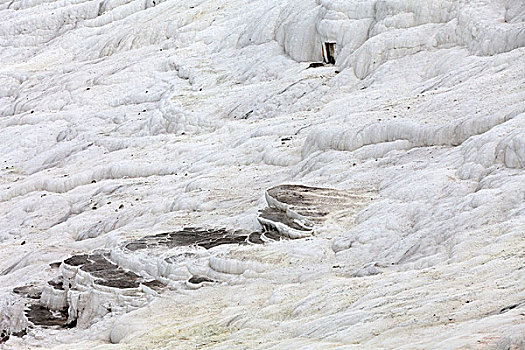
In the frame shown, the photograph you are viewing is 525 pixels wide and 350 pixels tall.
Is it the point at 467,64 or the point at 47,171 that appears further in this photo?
the point at 47,171

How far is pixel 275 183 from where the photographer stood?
2181 centimetres

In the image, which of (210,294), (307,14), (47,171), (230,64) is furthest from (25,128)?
(210,294)

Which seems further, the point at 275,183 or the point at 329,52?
the point at 329,52

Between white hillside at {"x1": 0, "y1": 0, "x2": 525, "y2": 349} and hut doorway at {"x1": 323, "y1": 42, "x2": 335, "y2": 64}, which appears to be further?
hut doorway at {"x1": 323, "y1": 42, "x2": 335, "y2": 64}

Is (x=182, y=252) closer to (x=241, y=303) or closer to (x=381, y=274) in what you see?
(x=241, y=303)

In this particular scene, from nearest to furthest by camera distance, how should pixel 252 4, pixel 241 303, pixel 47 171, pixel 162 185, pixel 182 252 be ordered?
pixel 241 303
pixel 182 252
pixel 162 185
pixel 47 171
pixel 252 4

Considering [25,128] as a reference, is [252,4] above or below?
above

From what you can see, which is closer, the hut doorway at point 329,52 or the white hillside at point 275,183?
the white hillside at point 275,183

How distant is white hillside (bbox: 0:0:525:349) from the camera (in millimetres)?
11883

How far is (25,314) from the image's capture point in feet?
56.3

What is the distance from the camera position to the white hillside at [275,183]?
39.0 ft

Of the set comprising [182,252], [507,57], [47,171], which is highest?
[507,57]

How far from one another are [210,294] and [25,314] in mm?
4234

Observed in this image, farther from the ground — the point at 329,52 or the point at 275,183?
the point at 329,52
